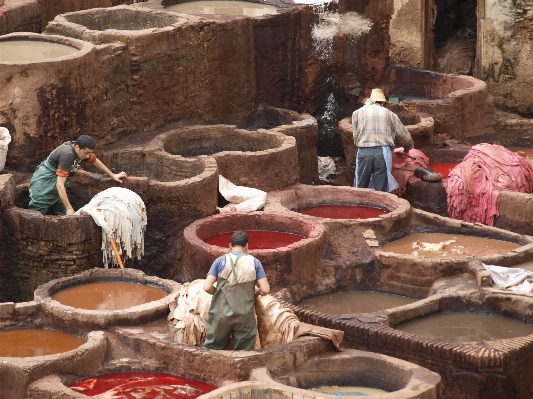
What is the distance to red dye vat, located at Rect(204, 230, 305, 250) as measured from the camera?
1441 centimetres

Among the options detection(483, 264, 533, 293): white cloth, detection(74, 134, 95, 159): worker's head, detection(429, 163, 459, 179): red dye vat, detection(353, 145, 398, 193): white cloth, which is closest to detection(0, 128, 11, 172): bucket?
detection(74, 134, 95, 159): worker's head

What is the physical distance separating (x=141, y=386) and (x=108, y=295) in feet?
5.55

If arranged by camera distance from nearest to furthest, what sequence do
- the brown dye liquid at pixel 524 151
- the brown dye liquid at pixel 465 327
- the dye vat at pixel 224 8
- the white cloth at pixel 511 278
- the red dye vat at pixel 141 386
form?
the red dye vat at pixel 141 386 → the brown dye liquid at pixel 465 327 → the white cloth at pixel 511 278 → the dye vat at pixel 224 8 → the brown dye liquid at pixel 524 151

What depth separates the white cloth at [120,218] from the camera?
45.6ft

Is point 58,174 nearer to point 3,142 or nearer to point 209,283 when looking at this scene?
point 3,142

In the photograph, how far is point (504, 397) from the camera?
40.6 ft

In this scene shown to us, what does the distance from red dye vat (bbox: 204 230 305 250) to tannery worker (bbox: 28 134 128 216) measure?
1.61m

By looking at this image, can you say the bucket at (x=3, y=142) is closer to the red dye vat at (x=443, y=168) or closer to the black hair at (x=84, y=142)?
the black hair at (x=84, y=142)

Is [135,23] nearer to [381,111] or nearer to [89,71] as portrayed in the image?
[89,71]

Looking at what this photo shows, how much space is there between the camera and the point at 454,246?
14.9 meters

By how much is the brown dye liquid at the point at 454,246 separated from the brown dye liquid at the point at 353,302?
643mm

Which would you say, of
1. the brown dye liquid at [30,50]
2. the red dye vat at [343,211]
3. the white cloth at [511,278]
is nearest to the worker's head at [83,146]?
the brown dye liquid at [30,50]

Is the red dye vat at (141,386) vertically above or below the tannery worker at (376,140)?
below

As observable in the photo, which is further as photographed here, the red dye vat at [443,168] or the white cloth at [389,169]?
the red dye vat at [443,168]
